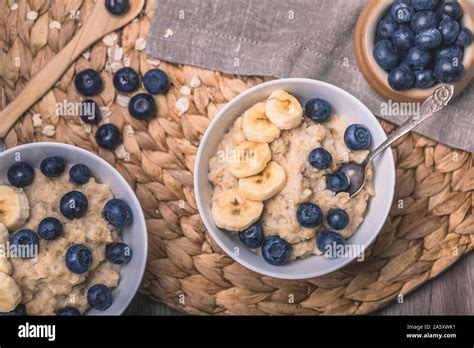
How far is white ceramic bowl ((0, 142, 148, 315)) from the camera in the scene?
1287 mm

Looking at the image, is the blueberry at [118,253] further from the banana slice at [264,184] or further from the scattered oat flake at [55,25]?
the scattered oat flake at [55,25]

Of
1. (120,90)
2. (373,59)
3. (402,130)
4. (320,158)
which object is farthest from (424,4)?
(120,90)

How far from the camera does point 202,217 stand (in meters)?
1.29

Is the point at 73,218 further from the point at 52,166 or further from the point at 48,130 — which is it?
the point at 48,130

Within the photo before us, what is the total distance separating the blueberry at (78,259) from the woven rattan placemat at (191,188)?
172 mm

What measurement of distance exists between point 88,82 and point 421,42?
1.98ft

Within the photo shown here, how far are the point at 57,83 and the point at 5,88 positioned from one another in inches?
4.1

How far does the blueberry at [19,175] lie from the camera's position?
128 cm

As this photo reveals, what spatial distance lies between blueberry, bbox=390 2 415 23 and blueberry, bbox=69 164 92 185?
24.1 inches

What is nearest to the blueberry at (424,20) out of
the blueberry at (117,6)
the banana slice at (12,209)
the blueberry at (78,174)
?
the blueberry at (117,6)

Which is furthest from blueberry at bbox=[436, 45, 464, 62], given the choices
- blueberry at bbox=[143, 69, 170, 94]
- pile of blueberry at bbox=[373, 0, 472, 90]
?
blueberry at bbox=[143, 69, 170, 94]

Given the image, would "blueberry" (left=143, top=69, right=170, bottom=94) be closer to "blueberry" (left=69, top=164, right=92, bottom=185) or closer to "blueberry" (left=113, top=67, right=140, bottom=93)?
"blueberry" (left=113, top=67, right=140, bottom=93)

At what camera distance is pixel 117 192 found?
4.34ft
